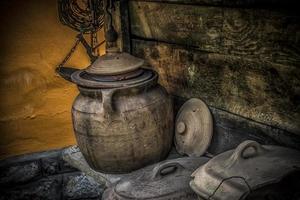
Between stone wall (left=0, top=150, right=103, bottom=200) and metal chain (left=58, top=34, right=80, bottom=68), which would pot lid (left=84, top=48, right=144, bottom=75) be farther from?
metal chain (left=58, top=34, right=80, bottom=68)

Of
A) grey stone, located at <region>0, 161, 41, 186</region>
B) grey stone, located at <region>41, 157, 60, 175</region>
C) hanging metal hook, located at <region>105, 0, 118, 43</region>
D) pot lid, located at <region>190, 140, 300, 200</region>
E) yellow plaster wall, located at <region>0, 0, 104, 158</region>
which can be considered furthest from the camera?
yellow plaster wall, located at <region>0, 0, 104, 158</region>

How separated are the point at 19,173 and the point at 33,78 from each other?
1.40 metres

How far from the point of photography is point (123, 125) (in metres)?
2.59

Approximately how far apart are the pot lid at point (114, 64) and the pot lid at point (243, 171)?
95 centimetres

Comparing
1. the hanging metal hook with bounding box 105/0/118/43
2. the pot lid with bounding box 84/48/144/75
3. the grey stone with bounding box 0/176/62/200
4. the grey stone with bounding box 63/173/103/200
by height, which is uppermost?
the hanging metal hook with bounding box 105/0/118/43

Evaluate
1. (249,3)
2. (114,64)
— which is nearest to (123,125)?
(114,64)

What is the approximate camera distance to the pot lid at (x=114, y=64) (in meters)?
2.68

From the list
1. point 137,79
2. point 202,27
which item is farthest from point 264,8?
point 137,79

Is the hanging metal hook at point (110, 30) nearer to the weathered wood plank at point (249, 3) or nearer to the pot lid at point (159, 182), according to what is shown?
the weathered wood plank at point (249, 3)

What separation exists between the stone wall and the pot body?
→ 1376 millimetres

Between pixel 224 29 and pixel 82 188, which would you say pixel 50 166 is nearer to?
pixel 82 188

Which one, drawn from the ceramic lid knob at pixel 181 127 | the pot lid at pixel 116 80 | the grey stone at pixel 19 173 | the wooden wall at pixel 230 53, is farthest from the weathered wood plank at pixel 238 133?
the grey stone at pixel 19 173

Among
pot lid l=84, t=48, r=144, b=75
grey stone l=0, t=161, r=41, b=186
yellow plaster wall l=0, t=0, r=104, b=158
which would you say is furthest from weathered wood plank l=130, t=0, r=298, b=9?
yellow plaster wall l=0, t=0, r=104, b=158

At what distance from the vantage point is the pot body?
2.59 metres
